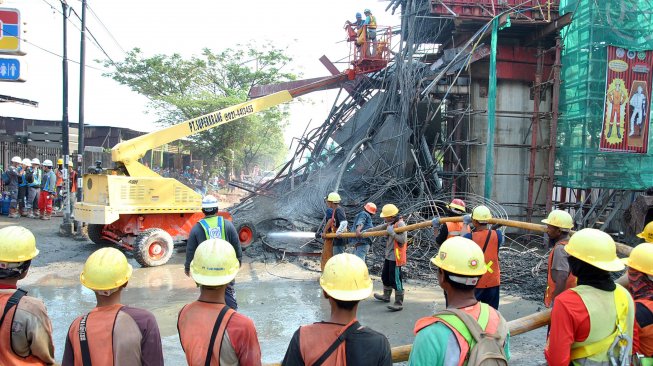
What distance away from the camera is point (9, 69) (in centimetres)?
798

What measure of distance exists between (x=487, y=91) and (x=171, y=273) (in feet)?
33.9

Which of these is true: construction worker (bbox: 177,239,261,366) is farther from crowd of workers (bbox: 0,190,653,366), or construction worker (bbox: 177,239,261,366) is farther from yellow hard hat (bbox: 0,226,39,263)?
yellow hard hat (bbox: 0,226,39,263)

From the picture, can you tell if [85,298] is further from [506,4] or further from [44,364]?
[506,4]

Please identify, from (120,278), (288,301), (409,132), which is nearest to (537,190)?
(409,132)

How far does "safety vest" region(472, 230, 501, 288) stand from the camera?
530 centimetres

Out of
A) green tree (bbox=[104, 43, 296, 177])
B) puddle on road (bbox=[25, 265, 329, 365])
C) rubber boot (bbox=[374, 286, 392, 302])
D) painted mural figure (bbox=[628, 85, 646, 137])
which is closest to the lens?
puddle on road (bbox=[25, 265, 329, 365])

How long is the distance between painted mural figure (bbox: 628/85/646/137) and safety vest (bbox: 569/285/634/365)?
1164cm

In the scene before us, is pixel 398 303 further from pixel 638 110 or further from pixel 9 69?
pixel 638 110

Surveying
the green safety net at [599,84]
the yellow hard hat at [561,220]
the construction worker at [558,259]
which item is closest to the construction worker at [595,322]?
the construction worker at [558,259]

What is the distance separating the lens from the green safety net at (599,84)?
12.1m

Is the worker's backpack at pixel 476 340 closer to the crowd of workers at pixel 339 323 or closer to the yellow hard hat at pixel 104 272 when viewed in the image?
the crowd of workers at pixel 339 323

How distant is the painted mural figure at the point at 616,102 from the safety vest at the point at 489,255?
8.78 metres

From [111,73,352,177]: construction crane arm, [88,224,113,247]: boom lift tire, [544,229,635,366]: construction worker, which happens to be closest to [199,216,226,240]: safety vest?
[544,229,635,366]: construction worker

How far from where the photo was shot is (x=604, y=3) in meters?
12.2
